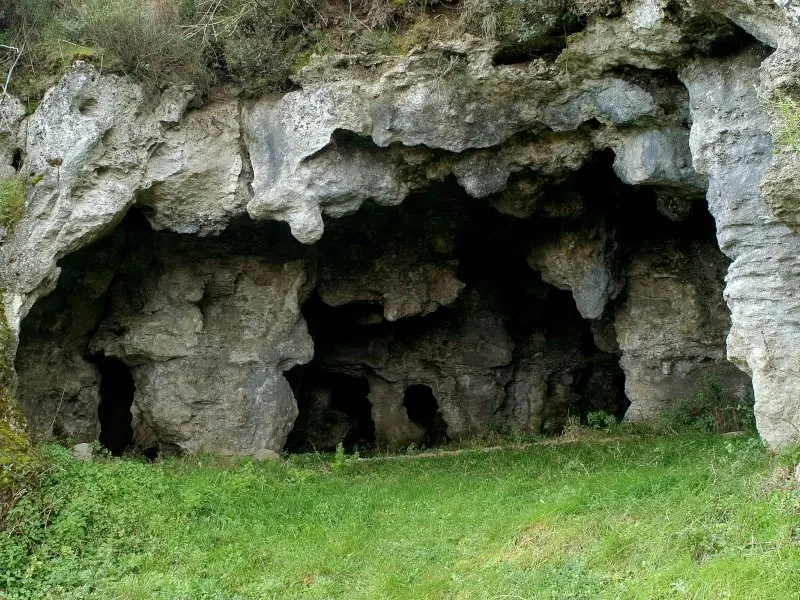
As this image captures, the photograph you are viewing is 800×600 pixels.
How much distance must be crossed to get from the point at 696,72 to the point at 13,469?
7501 millimetres

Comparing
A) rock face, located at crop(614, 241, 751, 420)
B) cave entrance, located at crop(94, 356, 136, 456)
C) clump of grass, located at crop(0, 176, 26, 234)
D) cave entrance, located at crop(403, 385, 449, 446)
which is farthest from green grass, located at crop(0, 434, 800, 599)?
cave entrance, located at crop(403, 385, 449, 446)

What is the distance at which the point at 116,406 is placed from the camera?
14.3 meters

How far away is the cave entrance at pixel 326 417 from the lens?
52.5 feet

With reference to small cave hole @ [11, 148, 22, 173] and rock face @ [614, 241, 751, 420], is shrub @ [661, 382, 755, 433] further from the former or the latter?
small cave hole @ [11, 148, 22, 173]

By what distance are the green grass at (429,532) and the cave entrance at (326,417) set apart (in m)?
6.21

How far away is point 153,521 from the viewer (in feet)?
25.7

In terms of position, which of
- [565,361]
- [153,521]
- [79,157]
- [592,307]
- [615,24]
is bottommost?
[153,521]

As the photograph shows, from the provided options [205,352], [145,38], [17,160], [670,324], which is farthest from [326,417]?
[145,38]

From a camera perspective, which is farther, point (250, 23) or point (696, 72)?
point (250, 23)

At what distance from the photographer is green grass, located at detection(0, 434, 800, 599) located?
5.73 metres

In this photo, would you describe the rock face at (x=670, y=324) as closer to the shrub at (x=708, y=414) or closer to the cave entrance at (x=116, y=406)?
the shrub at (x=708, y=414)

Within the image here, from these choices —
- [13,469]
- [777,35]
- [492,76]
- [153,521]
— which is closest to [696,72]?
[777,35]

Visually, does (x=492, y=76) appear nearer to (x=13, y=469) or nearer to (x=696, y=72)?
(x=696, y=72)

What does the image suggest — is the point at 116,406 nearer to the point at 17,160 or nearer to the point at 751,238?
the point at 17,160
